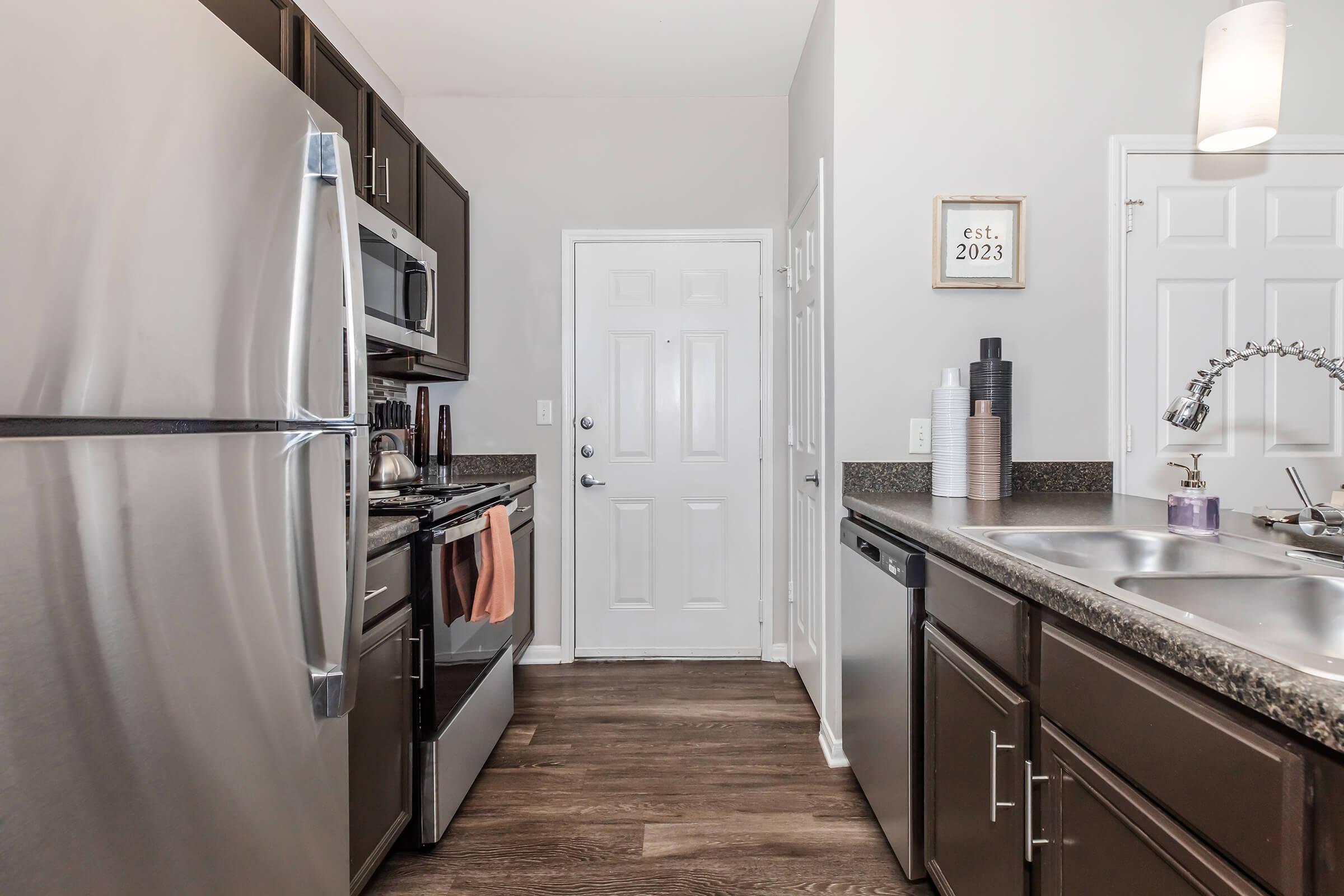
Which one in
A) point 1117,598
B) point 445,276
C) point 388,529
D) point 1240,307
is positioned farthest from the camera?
point 445,276

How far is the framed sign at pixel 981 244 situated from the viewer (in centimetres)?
203

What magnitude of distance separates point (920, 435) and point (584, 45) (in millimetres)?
1963

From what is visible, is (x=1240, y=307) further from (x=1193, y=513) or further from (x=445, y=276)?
(x=445, y=276)

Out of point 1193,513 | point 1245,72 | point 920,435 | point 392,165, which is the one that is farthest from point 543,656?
point 1245,72

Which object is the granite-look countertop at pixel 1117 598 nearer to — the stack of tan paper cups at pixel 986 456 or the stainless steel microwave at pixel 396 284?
the stack of tan paper cups at pixel 986 456

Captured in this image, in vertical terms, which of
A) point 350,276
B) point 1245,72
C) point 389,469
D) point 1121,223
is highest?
point 1245,72

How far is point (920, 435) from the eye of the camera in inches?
81.0

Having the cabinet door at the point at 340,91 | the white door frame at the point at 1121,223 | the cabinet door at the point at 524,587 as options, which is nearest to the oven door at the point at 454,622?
the cabinet door at the point at 524,587

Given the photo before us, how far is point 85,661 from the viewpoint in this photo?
582 mm

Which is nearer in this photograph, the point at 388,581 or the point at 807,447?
the point at 388,581

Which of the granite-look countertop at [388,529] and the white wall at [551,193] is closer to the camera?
the granite-look countertop at [388,529]

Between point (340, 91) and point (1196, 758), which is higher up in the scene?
point (340, 91)

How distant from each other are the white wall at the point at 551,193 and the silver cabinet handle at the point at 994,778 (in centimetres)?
198

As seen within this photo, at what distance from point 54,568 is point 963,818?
1377 millimetres
